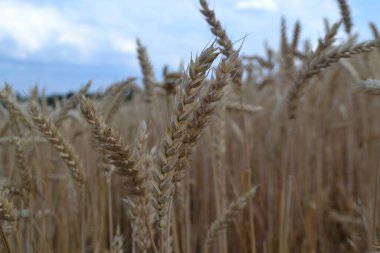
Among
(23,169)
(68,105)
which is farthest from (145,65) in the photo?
(23,169)

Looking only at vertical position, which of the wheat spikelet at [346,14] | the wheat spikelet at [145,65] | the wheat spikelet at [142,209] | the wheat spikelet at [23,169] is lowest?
the wheat spikelet at [142,209]

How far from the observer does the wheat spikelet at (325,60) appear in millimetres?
1163

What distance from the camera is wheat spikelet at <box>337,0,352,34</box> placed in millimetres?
2017

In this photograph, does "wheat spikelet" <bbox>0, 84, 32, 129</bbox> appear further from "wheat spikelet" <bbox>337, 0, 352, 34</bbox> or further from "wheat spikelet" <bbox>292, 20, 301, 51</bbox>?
"wheat spikelet" <bbox>337, 0, 352, 34</bbox>

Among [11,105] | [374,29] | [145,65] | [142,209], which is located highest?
[374,29]

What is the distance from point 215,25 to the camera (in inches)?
46.1

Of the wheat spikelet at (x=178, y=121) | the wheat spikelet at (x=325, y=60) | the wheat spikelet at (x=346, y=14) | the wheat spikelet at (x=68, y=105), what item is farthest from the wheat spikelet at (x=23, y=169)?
the wheat spikelet at (x=346, y=14)

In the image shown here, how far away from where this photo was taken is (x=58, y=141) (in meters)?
1.01

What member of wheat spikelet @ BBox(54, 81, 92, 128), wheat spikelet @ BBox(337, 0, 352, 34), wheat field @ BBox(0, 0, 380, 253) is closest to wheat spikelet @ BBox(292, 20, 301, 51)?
wheat field @ BBox(0, 0, 380, 253)

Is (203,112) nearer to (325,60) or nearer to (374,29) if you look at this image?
(325,60)

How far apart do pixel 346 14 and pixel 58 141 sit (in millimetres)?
1512

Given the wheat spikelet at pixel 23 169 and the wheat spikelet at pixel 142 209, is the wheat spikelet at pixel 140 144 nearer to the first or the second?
the wheat spikelet at pixel 142 209

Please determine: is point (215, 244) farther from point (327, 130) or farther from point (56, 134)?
point (327, 130)

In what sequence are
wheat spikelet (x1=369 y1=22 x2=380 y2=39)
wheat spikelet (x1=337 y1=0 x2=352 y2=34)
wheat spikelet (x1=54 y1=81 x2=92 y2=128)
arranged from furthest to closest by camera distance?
wheat spikelet (x1=337 y1=0 x2=352 y2=34)
wheat spikelet (x1=369 y1=22 x2=380 y2=39)
wheat spikelet (x1=54 y1=81 x2=92 y2=128)
